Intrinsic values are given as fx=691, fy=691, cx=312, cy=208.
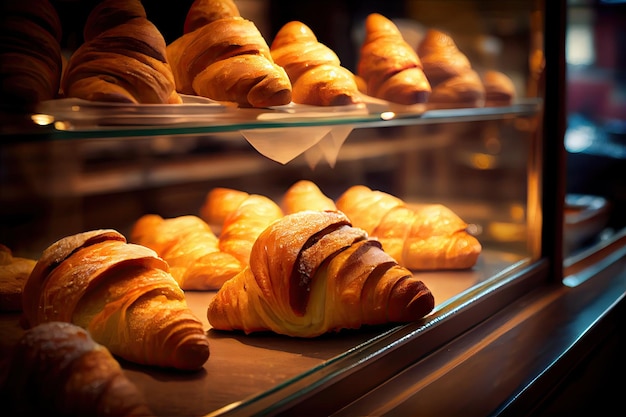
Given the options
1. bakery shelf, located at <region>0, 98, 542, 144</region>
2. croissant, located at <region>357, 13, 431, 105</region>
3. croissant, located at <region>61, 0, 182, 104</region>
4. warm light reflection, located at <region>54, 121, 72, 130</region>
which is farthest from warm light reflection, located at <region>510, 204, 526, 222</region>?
warm light reflection, located at <region>54, 121, 72, 130</region>

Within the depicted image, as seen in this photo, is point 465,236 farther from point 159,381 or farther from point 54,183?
point 54,183

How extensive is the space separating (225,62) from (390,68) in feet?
1.33

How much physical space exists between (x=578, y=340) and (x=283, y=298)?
0.58 meters

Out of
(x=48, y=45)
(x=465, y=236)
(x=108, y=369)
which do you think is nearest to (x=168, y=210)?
(x=465, y=236)

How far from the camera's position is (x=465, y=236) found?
144 centimetres

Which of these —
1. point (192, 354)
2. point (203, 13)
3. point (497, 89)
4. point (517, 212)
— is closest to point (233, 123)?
point (203, 13)

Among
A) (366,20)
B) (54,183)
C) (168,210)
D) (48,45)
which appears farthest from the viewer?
(54,183)

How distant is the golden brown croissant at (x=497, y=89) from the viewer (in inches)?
61.7

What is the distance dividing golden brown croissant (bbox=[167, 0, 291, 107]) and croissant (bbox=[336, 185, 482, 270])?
45 centimetres

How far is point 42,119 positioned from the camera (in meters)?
0.76

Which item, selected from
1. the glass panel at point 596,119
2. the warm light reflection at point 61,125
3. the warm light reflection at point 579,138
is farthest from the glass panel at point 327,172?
the warm light reflection at point 579,138

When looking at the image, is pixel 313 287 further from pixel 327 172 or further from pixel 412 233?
pixel 327 172

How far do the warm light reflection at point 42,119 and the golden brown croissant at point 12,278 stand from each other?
1.18 ft

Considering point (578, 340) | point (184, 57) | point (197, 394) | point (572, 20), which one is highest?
point (572, 20)
